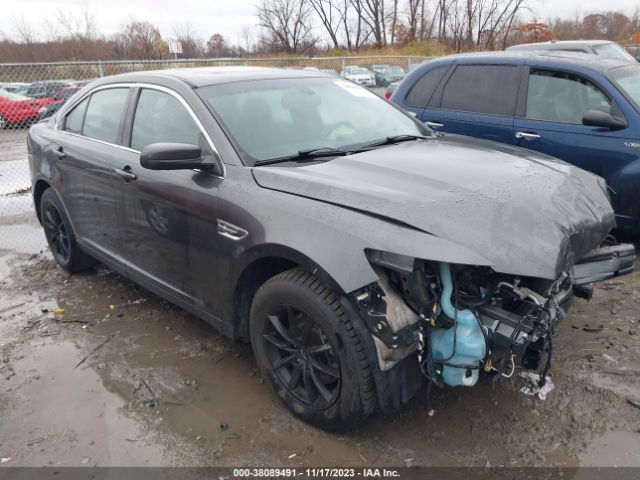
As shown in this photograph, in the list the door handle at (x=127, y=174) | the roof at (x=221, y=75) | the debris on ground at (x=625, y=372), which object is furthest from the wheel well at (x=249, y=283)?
the debris on ground at (x=625, y=372)

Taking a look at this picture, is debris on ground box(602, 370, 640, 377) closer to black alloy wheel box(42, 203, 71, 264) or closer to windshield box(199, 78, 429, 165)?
windshield box(199, 78, 429, 165)

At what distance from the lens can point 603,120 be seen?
15.3 feet

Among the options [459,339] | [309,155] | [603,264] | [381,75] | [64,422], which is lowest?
[64,422]

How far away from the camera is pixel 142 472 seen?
8.54ft

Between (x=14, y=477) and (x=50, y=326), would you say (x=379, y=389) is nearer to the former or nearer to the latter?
(x=14, y=477)

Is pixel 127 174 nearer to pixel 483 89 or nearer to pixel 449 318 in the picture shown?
pixel 449 318

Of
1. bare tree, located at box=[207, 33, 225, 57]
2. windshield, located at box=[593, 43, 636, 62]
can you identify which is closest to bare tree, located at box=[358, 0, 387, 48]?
bare tree, located at box=[207, 33, 225, 57]

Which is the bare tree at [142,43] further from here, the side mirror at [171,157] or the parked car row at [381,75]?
the side mirror at [171,157]

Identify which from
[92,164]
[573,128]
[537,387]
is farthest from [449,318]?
[573,128]

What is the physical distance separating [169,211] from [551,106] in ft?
12.3

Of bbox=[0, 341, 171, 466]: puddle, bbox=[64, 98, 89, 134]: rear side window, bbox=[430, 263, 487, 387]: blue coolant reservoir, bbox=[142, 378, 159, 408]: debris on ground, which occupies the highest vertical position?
bbox=[64, 98, 89, 134]: rear side window

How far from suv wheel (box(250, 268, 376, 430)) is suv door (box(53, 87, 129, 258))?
1702 millimetres

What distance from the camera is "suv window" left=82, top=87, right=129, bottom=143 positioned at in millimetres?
3965

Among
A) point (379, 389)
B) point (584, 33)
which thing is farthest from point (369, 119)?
point (584, 33)
